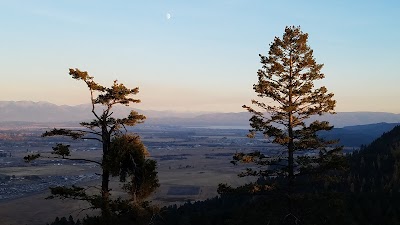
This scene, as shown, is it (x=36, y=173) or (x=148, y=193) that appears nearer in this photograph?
(x=148, y=193)

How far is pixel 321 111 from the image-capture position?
27.3 meters

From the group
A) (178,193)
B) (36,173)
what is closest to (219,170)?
(178,193)

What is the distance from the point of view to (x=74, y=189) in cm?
1925

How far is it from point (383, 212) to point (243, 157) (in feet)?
192

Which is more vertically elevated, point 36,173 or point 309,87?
point 309,87

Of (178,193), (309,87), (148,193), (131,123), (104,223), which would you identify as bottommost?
(178,193)

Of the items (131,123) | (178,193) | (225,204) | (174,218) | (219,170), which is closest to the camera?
(131,123)

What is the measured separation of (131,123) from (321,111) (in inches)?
515

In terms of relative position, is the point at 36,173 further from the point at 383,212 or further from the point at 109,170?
the point at 109,170

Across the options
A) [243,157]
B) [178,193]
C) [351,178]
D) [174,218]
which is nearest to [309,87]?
[243,157]

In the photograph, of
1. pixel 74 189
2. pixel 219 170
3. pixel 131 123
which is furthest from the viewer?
pixel 219 170

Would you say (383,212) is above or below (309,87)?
below

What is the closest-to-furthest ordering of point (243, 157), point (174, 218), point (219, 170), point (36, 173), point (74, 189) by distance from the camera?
1. point (74, 189)
2. point (243, 157)
3. point (174, 218)
4. point (36, 173)
5. point (219, 170)

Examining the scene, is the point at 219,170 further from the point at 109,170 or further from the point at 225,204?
the point at 109,170
